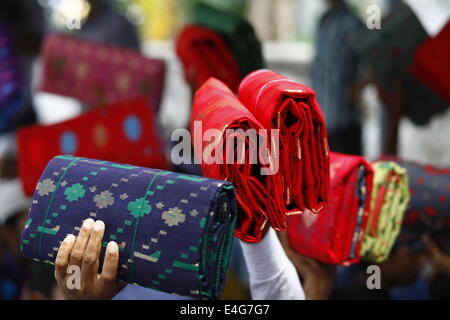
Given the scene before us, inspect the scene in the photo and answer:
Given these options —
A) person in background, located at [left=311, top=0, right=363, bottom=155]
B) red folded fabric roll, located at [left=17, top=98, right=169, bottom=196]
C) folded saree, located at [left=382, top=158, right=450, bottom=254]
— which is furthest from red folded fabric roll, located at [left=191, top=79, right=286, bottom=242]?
person in background, located at [left=311, top=0, right=363, bottom=155]

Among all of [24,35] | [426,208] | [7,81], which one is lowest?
[426,208]

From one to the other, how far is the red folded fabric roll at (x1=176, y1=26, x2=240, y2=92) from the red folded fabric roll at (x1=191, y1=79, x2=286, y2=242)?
0.67ft

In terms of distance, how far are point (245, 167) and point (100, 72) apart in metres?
0.80

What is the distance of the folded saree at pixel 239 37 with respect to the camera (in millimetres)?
826

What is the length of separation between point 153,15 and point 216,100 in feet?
5.17

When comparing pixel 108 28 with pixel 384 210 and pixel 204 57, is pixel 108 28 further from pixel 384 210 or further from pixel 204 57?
pixel 384 210

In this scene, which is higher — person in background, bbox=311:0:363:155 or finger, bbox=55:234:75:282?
person in background, bbox=311:0:363:155

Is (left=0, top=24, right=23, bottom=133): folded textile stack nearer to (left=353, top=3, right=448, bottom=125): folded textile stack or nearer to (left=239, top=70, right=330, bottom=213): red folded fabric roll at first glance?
(left=353, top=3, right=448, bottom=125): folded textile stack

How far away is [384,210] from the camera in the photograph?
0.77 meters

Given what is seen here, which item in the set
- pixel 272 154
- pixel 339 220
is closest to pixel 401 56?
pixel 339 220

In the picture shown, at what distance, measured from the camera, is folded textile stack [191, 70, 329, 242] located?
56cm

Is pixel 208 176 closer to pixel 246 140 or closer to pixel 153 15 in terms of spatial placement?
pixel 246 140

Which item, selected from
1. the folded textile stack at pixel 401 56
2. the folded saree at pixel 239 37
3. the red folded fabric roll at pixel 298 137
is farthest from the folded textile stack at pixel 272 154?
the folded textile stack at pixel 401 56

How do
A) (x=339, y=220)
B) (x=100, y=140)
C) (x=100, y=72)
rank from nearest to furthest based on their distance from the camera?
(x=339, y=220)
(x=100, y=140)
(x=100, y=72)
